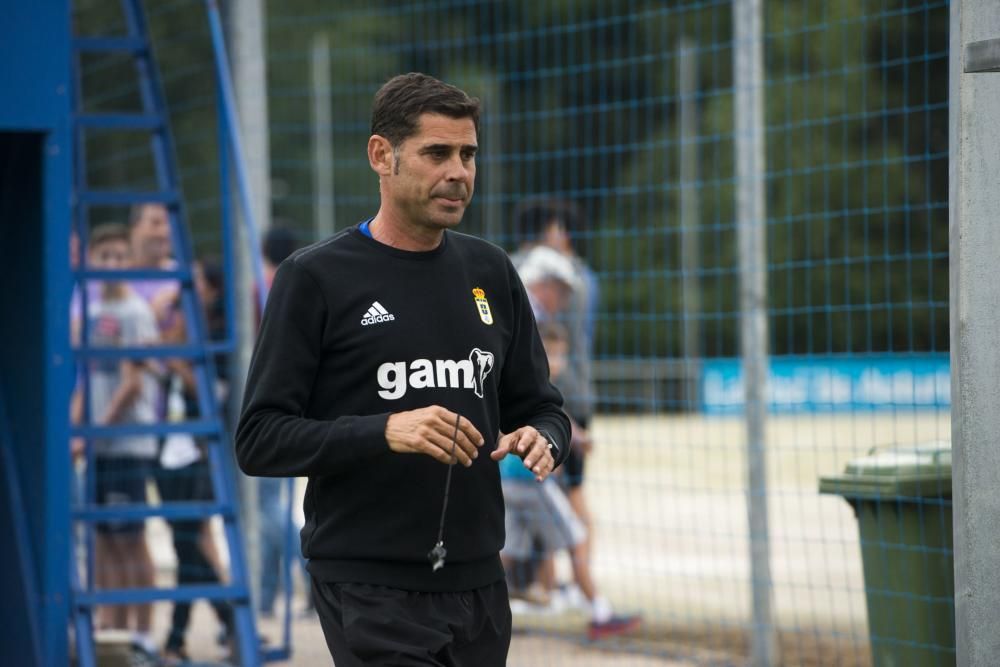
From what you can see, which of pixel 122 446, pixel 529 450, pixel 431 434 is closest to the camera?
pixel 431 434

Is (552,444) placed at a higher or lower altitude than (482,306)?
lower

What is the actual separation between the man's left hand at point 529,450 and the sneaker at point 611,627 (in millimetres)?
4543

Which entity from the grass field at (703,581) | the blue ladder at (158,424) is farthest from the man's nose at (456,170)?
the blue ladder at (158,424)

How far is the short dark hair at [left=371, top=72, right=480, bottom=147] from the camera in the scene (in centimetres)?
349

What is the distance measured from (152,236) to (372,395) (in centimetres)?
466

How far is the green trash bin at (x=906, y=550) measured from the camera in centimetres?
508

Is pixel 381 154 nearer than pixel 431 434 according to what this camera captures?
No

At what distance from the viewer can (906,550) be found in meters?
5.15

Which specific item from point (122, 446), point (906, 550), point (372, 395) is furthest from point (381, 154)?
point (122, 446)

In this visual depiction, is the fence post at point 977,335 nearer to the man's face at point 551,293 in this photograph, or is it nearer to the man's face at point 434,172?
the man's face at point 434,172

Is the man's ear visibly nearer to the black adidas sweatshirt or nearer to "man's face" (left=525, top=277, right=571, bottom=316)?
the black adidas sweatshirt

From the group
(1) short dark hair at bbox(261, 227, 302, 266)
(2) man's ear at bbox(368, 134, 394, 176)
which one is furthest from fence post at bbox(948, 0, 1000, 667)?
(1) short dark hair at bbox(261, 227, 302, 266)

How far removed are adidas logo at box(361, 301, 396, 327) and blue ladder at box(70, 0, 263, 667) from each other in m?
3.10

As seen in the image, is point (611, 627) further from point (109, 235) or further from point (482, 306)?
point (482, 306)
